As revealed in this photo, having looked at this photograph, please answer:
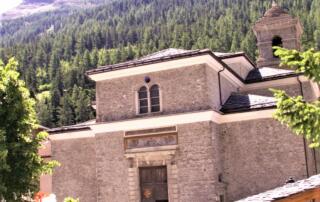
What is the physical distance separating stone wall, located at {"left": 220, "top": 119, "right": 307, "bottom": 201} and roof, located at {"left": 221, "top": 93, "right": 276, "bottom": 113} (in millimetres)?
607

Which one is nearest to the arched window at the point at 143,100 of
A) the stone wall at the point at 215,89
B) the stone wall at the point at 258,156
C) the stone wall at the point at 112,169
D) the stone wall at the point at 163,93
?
the stone wall at the point at 163,93

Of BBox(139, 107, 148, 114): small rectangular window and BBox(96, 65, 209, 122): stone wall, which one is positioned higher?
BBox(96, 65, 209, 122): stone wall

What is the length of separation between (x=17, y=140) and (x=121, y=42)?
507 ft

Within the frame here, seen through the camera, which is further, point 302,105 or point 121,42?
point 121,42

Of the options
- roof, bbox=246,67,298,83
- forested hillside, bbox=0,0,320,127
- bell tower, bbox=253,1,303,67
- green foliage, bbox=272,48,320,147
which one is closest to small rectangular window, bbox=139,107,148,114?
roof, bbox=246,67,298,83

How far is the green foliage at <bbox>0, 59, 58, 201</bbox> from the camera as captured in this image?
1360 cm

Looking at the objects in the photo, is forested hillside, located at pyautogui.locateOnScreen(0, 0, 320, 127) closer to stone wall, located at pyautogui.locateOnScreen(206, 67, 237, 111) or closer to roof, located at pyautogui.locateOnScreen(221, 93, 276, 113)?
stone wall, located at pyautogui.locateOnScreen(206, 67, 237, 111)

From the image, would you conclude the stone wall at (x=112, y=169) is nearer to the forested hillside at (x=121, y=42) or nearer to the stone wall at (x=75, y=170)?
the stone wall at (x=75, y=170)

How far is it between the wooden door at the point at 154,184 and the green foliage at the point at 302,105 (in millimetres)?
11631

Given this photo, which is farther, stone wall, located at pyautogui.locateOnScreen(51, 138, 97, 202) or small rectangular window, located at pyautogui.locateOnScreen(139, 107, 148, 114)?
stone wall, located at pyautogui.locateOnScreen(51, 138, 97, 202)

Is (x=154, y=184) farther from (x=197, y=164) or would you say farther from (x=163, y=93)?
(x=163, y=93)

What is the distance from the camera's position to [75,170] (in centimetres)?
2422

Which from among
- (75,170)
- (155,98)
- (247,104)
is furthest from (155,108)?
Result: (75,170)

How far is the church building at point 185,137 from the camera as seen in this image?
19.4 m
